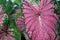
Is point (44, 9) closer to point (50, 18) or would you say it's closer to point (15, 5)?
point (50, 18)

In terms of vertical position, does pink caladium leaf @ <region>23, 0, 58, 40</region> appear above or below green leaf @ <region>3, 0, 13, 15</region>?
below

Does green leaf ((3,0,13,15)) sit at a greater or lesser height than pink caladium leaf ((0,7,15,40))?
greater

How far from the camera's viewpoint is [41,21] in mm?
1043

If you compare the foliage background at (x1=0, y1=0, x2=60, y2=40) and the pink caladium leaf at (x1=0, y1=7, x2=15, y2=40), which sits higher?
the foliage background at (x1=0, y1=0, x2=60, y2=40)

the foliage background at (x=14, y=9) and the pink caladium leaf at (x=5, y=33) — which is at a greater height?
the foliage background at (x=14, y=9)

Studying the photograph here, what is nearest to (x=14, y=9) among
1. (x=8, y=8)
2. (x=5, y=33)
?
(x=8, y=8)

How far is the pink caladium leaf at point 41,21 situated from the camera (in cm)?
102

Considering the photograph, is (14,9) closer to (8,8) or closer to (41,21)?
(8,8)

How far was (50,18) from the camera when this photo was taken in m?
1.04

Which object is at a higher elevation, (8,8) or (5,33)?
(8,8)

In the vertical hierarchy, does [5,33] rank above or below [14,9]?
below

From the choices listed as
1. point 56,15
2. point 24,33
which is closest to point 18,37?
point 24,33

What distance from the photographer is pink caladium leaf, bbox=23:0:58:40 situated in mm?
1023

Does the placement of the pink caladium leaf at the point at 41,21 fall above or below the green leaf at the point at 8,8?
below
